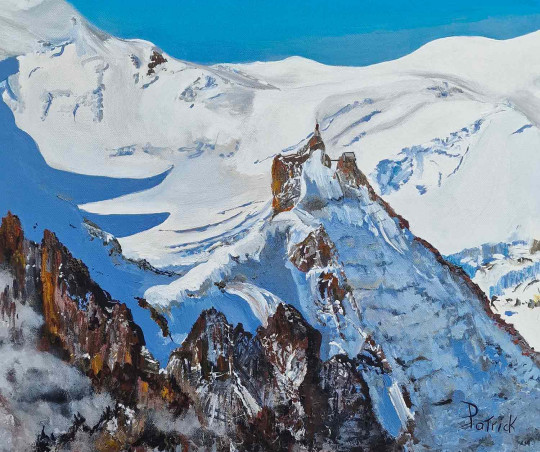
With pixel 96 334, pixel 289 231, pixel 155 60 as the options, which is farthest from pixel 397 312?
pixel 155 60

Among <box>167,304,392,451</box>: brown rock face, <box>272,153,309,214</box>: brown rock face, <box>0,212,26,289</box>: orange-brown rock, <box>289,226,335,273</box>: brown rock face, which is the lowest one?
<box>167,304,392,451</box>: brown rock face

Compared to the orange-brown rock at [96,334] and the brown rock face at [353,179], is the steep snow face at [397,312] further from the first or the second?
the orange-brown rock at [96,334]

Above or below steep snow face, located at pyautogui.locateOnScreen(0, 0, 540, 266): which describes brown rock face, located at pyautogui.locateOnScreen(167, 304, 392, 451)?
below

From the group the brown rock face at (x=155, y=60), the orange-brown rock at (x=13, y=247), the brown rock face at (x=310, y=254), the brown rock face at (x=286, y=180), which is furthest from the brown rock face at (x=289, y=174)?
the orange-brown rock at (x=13, y=247)

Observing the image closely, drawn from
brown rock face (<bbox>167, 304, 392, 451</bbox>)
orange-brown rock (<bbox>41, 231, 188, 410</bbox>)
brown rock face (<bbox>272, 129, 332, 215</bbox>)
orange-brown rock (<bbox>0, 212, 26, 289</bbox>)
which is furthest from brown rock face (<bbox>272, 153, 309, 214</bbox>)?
orange-brown rock (<bbox>0, 212, 26, 289</bbox>)

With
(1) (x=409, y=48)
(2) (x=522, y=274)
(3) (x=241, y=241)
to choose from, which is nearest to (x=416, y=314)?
(2) (x=522, y=274)

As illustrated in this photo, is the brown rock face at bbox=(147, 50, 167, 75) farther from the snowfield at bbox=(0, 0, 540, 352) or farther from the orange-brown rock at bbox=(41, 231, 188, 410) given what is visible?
the orange-brown rock at bbox=(41, 231, 188, 410)

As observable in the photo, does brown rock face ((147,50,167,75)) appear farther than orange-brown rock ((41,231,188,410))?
Yes

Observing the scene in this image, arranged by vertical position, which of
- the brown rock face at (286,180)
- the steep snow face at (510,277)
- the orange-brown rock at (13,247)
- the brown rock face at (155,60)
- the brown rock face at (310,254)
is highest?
the brown rock face at (155,60)

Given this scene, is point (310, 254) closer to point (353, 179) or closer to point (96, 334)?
point (353, 179)
